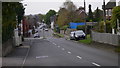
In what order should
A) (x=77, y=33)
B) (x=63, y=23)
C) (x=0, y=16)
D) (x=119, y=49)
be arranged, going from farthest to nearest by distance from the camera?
(x=63, y=23) < (x=77, y=33) < (x=119, y=49) < (x=0, y=16)

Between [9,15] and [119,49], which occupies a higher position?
[9,15]

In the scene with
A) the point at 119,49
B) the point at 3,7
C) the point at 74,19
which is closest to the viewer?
the point at 3,7

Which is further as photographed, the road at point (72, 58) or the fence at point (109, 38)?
the fence at point (109, 38)

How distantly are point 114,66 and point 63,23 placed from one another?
371 ft

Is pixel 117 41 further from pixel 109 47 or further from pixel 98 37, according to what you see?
pixel 98 37

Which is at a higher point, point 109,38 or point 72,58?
point 109,38

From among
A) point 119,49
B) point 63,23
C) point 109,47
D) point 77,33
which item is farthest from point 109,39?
point 63,23

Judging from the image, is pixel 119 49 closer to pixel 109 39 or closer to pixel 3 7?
pixel 109 39

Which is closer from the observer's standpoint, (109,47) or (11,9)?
(11,9)

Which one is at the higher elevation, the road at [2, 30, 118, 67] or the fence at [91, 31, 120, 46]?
the fence at [91, 31, 120, 46]

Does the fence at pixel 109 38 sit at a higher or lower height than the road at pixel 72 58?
higher

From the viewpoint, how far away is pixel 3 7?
16.3 metres

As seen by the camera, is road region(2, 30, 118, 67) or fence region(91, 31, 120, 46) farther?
fence region(91, 31, 120, 46)

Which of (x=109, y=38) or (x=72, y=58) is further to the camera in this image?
(x=109, y=38)
